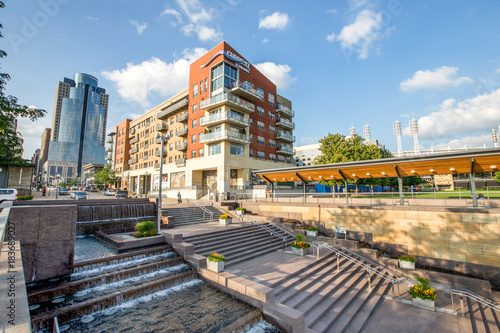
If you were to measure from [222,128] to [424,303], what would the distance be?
3301 cm

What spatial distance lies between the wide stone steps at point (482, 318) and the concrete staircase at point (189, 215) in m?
17.2


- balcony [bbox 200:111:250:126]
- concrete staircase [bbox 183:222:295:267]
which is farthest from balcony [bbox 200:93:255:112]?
concrete staircase [bbox 183:222:295:267]

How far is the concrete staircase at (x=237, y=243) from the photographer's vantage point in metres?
12.1

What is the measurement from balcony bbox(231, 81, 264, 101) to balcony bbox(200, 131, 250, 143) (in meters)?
7.65

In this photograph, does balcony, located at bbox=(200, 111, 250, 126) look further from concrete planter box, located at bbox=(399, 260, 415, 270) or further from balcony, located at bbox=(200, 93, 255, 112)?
concrete planter box, located at bbox=(399, 260, 415, 270)

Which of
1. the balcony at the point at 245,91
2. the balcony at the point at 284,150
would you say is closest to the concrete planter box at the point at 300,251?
the balcony at the point at 245,91

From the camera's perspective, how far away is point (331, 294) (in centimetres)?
937

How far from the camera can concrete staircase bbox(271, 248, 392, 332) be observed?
305 inches

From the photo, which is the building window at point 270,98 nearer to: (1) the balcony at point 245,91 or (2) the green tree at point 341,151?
(1) the balcony at point 245,91

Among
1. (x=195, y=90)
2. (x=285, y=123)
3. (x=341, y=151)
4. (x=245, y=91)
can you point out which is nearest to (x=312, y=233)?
(x=341, y=151)

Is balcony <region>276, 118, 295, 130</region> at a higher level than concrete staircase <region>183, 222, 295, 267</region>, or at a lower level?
higher

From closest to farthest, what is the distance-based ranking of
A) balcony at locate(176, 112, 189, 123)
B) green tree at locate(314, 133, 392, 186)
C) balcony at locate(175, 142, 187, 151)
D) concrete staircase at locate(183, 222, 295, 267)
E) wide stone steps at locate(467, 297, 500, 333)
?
wide stone steps at locate(467, 297, 500, 333) → concrete staircase at locate(183, 222, 295, 267) → green tree at locate(314, 133, 392, 186) → balcony at locate(175, 142, 187, 151) → balcony at locate(176, 112, 189, 123)

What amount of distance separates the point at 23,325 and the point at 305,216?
1865 centimetres

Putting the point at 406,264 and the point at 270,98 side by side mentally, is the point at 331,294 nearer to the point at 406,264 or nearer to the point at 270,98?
the point at 406,264
